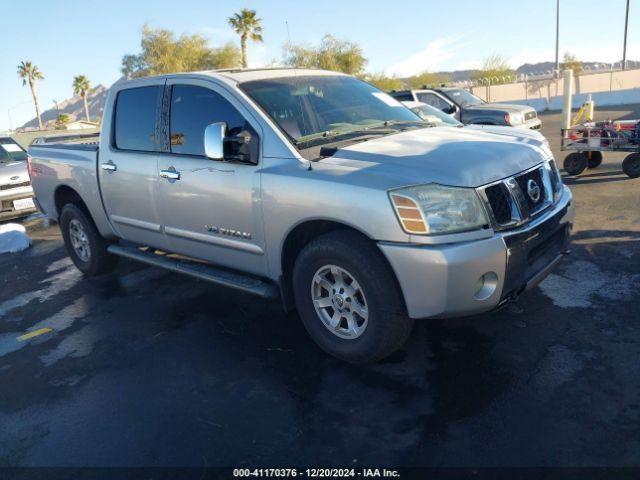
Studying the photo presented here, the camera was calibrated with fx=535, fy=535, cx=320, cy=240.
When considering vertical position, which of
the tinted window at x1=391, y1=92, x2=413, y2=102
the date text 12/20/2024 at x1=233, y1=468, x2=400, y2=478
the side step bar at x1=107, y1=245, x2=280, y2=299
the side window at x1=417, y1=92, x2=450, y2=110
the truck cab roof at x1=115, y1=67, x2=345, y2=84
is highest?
the truck cab roof at x1=115, y1=67, x2=345, y2=84

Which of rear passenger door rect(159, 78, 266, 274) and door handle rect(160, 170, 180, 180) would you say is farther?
door handle rect(160, 170, 180, 180)

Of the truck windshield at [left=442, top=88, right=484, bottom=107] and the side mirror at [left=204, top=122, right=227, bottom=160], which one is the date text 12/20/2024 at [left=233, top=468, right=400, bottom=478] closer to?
the side mirror at [left=204, top=122, right=227, bottom=160]

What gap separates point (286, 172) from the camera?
3533mm

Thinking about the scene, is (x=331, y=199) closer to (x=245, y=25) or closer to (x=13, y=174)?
(x=13, y=174)

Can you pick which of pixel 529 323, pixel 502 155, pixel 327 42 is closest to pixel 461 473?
pixel 529 323

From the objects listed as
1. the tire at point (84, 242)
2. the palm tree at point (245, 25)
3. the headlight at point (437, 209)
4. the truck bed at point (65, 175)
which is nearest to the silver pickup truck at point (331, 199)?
the headlight at point (437, 209)

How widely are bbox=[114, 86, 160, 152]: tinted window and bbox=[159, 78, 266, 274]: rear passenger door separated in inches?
9.7

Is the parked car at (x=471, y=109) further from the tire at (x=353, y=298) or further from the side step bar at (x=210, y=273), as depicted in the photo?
the tire at (x=353, y=298)

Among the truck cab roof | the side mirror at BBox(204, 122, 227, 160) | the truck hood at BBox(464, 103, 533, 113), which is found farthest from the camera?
the truck hood at BBox(464, 103, 533, 113)

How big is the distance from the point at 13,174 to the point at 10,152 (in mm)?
1838

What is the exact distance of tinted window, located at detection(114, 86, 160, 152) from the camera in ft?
15.4

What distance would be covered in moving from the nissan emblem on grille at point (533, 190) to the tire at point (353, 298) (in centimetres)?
111

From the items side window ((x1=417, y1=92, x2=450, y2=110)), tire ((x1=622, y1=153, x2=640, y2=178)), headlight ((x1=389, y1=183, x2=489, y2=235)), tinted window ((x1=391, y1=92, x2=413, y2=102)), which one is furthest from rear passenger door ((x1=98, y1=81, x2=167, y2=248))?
side window ((x1=417, y1=92, x2=450, y2=110))

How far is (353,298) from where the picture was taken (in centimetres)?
338
